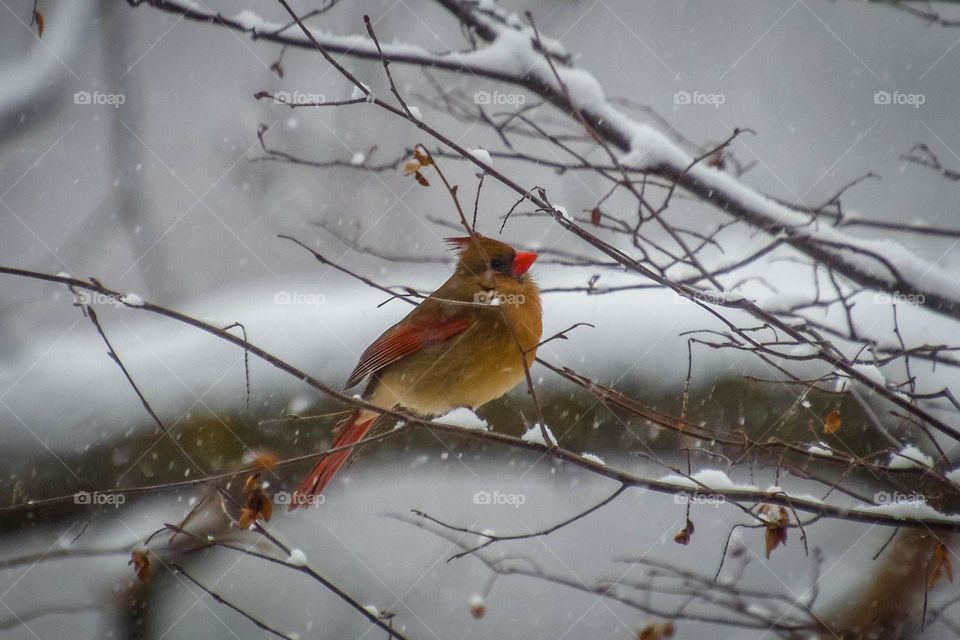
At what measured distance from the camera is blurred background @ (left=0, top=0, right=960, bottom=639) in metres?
3.12

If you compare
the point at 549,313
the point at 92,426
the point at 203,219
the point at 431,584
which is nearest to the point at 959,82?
the point at 549,313

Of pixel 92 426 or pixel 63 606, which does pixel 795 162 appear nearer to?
pixel 92 426
